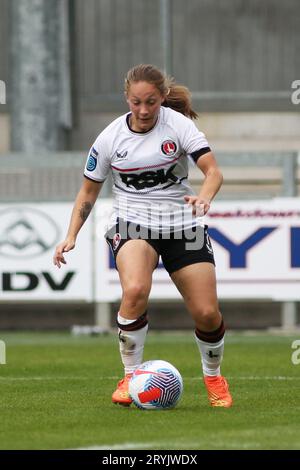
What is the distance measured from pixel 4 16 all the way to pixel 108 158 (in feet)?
45.6

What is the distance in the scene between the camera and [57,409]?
336 inches

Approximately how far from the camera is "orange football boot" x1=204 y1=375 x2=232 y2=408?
28.2ft

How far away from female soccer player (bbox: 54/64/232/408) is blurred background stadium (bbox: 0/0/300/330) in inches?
297

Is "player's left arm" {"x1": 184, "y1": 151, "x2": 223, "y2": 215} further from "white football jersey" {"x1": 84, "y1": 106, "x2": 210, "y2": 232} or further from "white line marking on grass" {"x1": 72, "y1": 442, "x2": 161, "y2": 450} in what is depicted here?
"white line marking on grass" {"x1": 72, "y1": 442, "x2": 161, "y2": 450}

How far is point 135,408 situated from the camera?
855 cm

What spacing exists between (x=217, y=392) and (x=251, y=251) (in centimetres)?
760

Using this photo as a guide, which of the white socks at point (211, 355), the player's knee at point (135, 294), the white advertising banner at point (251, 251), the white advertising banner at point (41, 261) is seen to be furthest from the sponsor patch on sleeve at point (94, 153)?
the white advertising banner at point (41, 261)

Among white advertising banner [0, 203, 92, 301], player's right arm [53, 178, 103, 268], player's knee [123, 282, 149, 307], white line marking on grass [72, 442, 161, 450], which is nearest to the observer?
white line marking on grass [72, 442, 161, 450]

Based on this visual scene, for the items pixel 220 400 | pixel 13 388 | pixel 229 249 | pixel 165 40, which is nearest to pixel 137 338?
pixel 220 400

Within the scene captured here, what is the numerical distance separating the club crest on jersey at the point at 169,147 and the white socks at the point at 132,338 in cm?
101

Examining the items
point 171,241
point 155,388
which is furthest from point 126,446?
point 171,241

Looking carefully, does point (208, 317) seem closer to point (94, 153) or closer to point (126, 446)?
point (94, 153)

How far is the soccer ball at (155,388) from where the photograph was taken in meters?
8.31

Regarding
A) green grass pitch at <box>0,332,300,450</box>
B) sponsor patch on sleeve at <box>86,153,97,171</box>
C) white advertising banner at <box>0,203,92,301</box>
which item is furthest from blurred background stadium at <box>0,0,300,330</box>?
sponsor patch on sleeve at <box>86,153,97,171</box>
